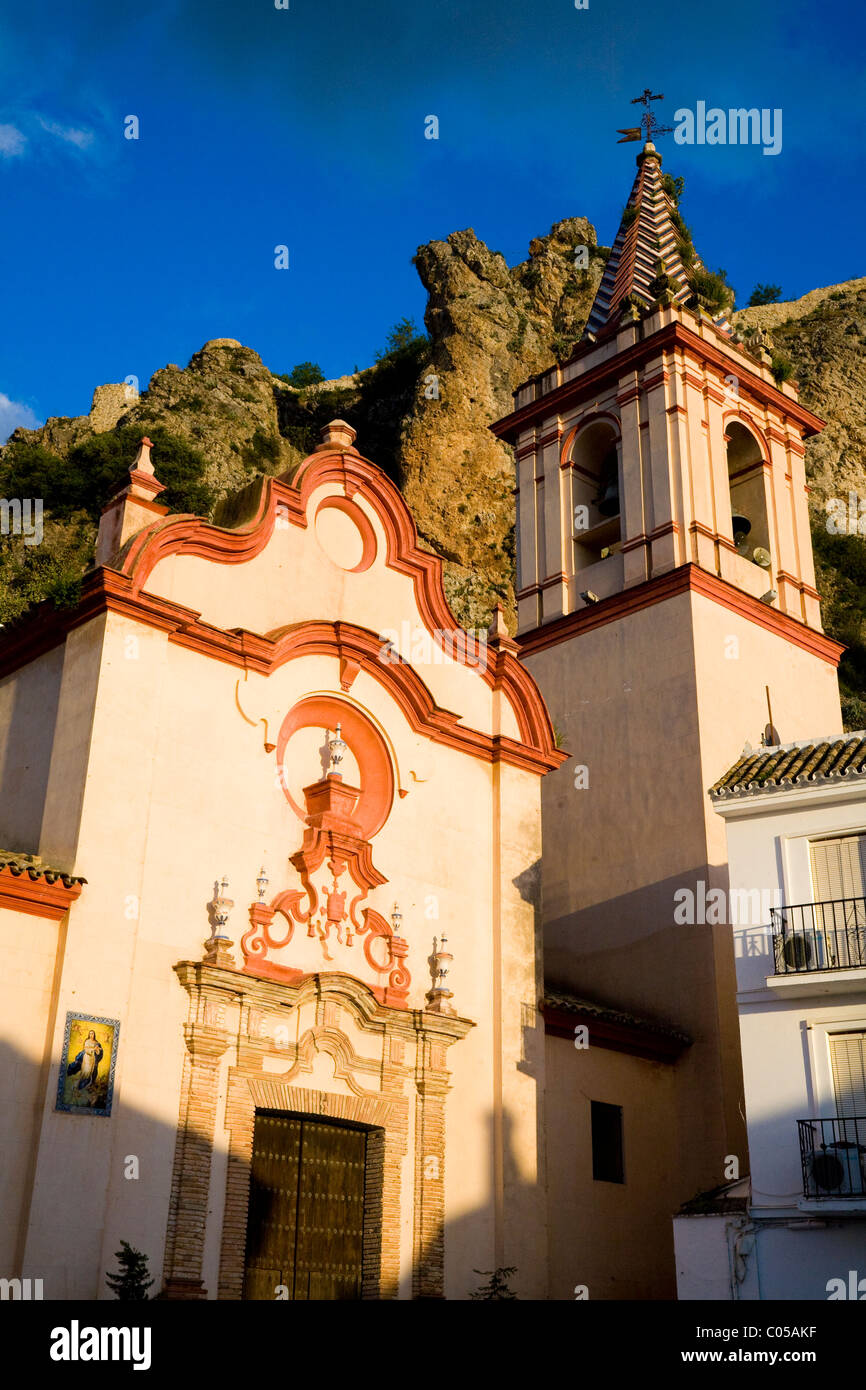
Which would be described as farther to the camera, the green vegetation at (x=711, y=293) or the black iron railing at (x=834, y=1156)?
the green vegetation at (x=711, y=293)

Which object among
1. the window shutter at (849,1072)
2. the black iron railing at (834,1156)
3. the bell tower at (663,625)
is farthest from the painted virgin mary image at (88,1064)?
the bell tower at (663,625)

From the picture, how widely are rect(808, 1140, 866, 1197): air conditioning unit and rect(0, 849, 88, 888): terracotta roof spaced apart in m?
8.33

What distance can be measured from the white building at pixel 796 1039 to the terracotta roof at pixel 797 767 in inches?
1.0

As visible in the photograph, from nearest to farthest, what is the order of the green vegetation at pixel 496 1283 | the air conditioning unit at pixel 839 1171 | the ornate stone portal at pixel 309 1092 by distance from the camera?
1. the ornate stone portal at pixel 309 1092
2. the air conditioning unit at pixel 839 1171
3. the green vegetation at pixel 496 1283

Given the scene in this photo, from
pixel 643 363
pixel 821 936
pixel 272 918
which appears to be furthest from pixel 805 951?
pixel 643 363

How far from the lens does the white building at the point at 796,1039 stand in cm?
1538

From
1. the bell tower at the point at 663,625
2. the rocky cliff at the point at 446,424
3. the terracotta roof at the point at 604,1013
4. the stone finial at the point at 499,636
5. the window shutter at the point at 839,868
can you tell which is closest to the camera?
the window shutter at the point at 839,868

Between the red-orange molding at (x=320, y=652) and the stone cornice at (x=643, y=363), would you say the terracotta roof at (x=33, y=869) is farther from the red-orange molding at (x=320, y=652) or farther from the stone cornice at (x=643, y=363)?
the stone cornice at (x=643, y=363)

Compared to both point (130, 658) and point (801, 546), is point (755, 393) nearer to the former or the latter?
point (801, 546)
